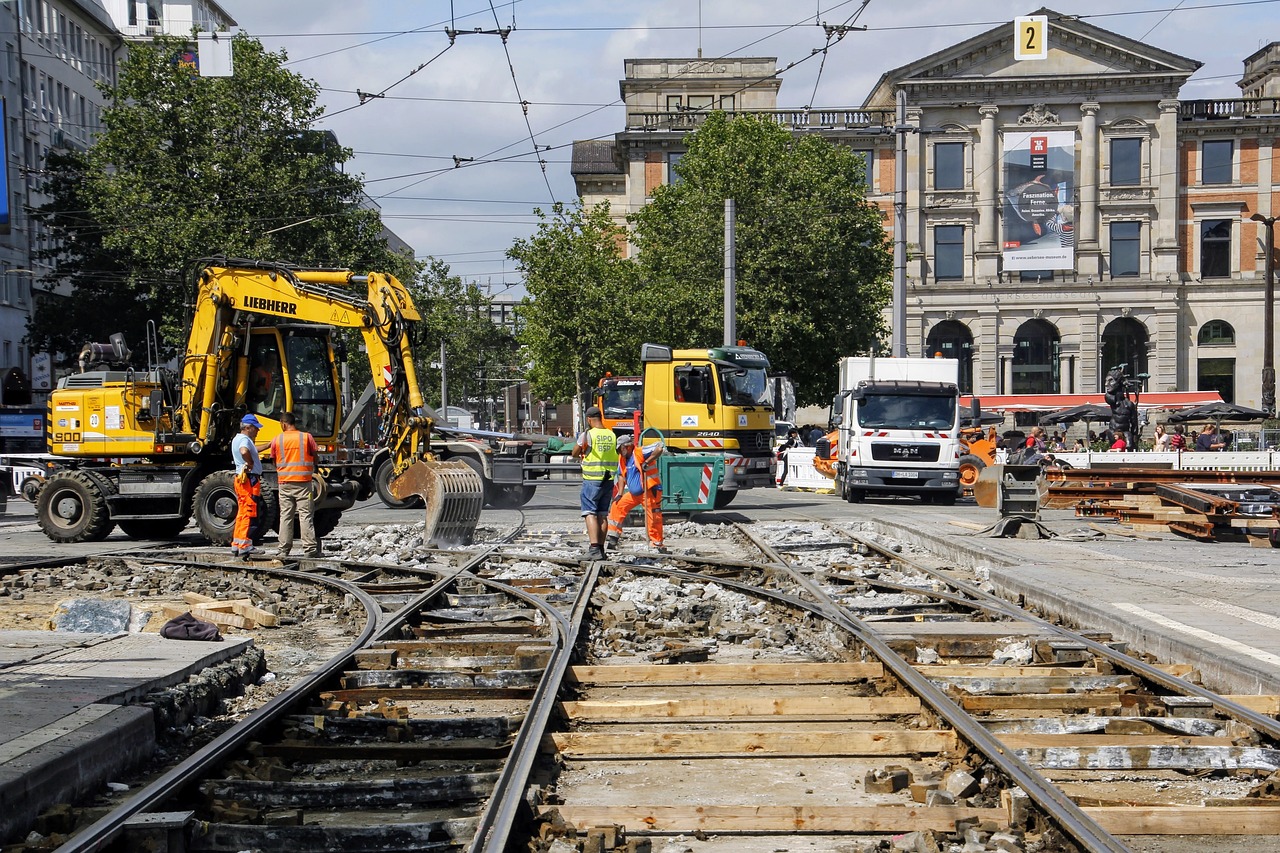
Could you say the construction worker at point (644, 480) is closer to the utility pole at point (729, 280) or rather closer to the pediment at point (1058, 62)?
the utility pole at point (729, 280)

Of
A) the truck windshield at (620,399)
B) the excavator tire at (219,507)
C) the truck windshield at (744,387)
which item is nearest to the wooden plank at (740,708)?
the excavator tire at (219,507)

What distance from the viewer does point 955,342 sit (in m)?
71.6

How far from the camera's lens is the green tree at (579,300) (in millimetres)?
53000

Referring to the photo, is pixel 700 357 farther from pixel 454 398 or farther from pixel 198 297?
pixel 454 398

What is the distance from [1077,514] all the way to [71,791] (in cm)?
2010

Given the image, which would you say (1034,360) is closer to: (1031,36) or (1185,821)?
(1031,36)

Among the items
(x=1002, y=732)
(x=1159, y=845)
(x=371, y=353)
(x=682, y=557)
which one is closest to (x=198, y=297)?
(x=371, y=353)

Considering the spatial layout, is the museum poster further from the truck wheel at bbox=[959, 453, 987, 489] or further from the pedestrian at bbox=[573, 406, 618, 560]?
the pedestrian at bbox=[573, 406, 618, 560]

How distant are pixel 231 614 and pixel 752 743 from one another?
6065 millimetres

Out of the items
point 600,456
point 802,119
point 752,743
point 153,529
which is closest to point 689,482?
point 600,456

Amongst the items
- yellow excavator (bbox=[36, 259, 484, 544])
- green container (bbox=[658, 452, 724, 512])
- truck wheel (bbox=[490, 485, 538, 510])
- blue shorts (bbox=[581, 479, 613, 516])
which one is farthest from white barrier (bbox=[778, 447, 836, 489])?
blue shorts (bbox=[581, 479, 613, 516])

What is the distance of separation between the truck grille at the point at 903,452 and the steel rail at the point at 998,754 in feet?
65.2

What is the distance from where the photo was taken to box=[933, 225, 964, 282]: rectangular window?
7138 centimetres

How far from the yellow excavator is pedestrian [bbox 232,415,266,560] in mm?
2127
